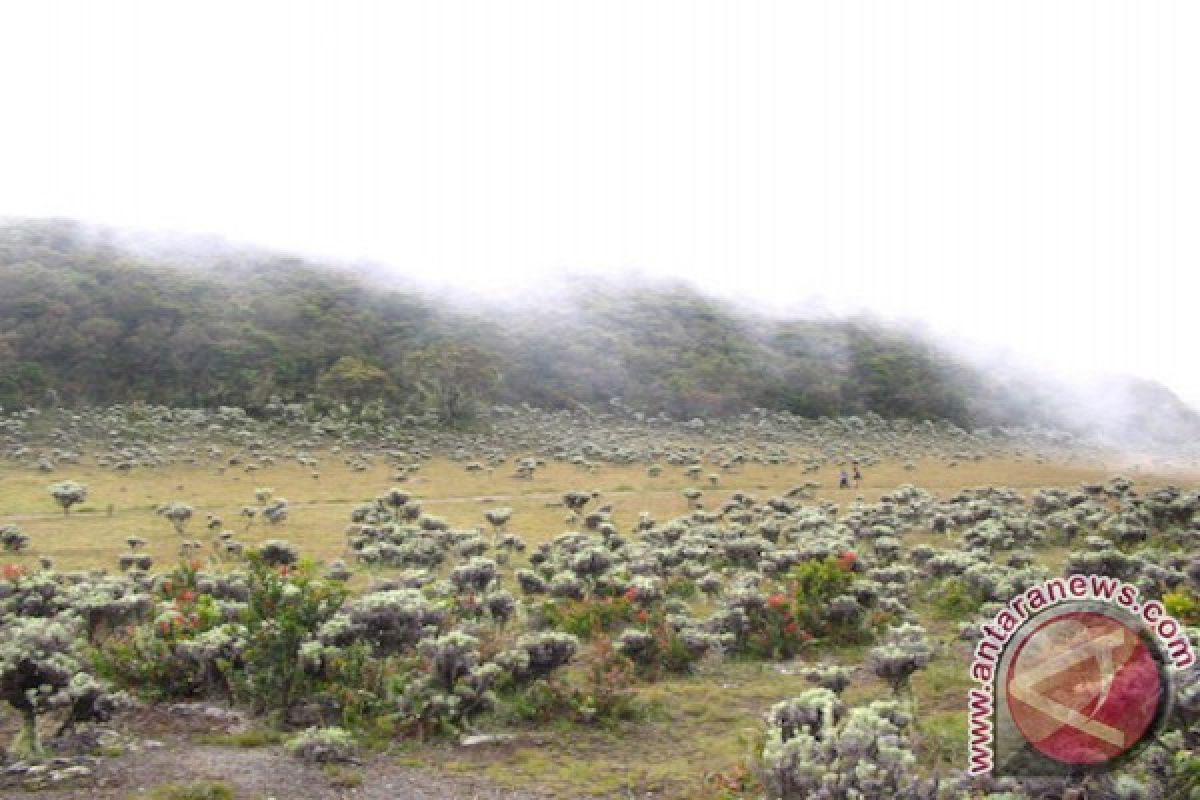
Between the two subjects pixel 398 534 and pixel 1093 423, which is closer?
pixel 398 534

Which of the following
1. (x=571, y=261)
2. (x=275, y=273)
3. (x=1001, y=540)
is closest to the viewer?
(x=1001, y=540)

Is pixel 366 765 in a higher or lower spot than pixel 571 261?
lower

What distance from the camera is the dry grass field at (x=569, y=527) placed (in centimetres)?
1116

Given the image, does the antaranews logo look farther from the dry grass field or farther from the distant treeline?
the distant treeline

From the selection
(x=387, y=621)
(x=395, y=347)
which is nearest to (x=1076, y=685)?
(x=387, y=621)

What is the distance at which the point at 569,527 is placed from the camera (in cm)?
3425

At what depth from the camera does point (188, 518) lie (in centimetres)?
3347

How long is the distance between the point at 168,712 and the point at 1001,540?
2593 cm

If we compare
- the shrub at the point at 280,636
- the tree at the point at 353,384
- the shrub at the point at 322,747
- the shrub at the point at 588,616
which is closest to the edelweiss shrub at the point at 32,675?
the shrub at the point at 280,636

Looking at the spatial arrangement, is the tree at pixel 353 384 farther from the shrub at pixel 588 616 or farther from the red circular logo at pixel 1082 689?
the red circular logo at pixel 1082 689

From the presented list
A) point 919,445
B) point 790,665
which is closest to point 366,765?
point 790,665

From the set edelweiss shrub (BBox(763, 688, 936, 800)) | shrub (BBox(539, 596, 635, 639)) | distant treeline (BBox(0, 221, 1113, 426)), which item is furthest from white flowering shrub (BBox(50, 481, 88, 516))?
edelweiss shrub (BBox(763, 688, 936, 800))

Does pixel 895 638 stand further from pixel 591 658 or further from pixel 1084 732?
pixel 1084 732

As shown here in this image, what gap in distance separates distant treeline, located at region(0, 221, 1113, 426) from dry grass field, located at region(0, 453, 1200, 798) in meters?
20.5
